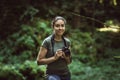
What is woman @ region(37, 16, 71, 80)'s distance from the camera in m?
4.74

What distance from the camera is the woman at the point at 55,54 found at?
4.74 metres

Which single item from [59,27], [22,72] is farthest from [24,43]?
[59,27]

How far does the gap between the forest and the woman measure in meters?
4.80

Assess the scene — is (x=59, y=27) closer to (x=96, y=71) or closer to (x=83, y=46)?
(x=96, y=71)

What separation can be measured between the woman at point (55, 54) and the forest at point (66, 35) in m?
4.80

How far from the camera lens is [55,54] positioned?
4676 mm

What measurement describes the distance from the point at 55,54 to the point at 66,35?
946 cm

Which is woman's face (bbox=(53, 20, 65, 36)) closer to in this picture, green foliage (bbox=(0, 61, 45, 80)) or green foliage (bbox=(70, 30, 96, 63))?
green foliage (bbox=(0, 61, 45, 80))

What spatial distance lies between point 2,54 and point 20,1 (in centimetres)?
269

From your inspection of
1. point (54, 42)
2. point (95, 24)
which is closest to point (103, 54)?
point (95, 24)

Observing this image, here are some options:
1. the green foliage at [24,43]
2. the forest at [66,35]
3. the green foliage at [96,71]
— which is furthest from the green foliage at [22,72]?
the green foliage at [24,43]

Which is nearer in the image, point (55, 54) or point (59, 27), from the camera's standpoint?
point (55, 54)

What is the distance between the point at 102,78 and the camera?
1020 cm

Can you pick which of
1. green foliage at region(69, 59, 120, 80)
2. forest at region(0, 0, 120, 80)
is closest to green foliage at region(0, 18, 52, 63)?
forest at region(0, 0, 120, 80)
